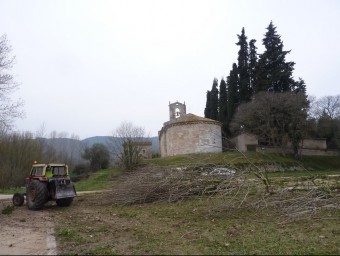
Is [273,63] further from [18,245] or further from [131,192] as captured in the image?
[18,245]

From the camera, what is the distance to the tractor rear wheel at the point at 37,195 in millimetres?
10547

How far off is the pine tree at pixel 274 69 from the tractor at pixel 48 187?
26927mm

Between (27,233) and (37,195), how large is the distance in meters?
3.91

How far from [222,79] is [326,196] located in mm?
35396

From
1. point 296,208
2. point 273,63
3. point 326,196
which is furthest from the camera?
point 273,63

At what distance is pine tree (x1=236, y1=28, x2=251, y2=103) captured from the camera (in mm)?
37147

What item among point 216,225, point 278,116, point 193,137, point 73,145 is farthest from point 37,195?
point 73,145

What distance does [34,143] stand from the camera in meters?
30.6

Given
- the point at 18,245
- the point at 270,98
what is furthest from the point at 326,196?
the point at 270,98

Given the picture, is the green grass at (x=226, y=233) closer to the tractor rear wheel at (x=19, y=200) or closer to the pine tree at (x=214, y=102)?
the tractor rear wheel at (x=19, y=200)

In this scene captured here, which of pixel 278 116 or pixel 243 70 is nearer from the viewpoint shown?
pixel 278 116

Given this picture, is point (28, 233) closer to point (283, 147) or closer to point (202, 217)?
point (202, 217)

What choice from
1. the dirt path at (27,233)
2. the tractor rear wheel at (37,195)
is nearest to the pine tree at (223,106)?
the tractor rear wheel at (37,195)

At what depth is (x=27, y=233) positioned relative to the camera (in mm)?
6820
